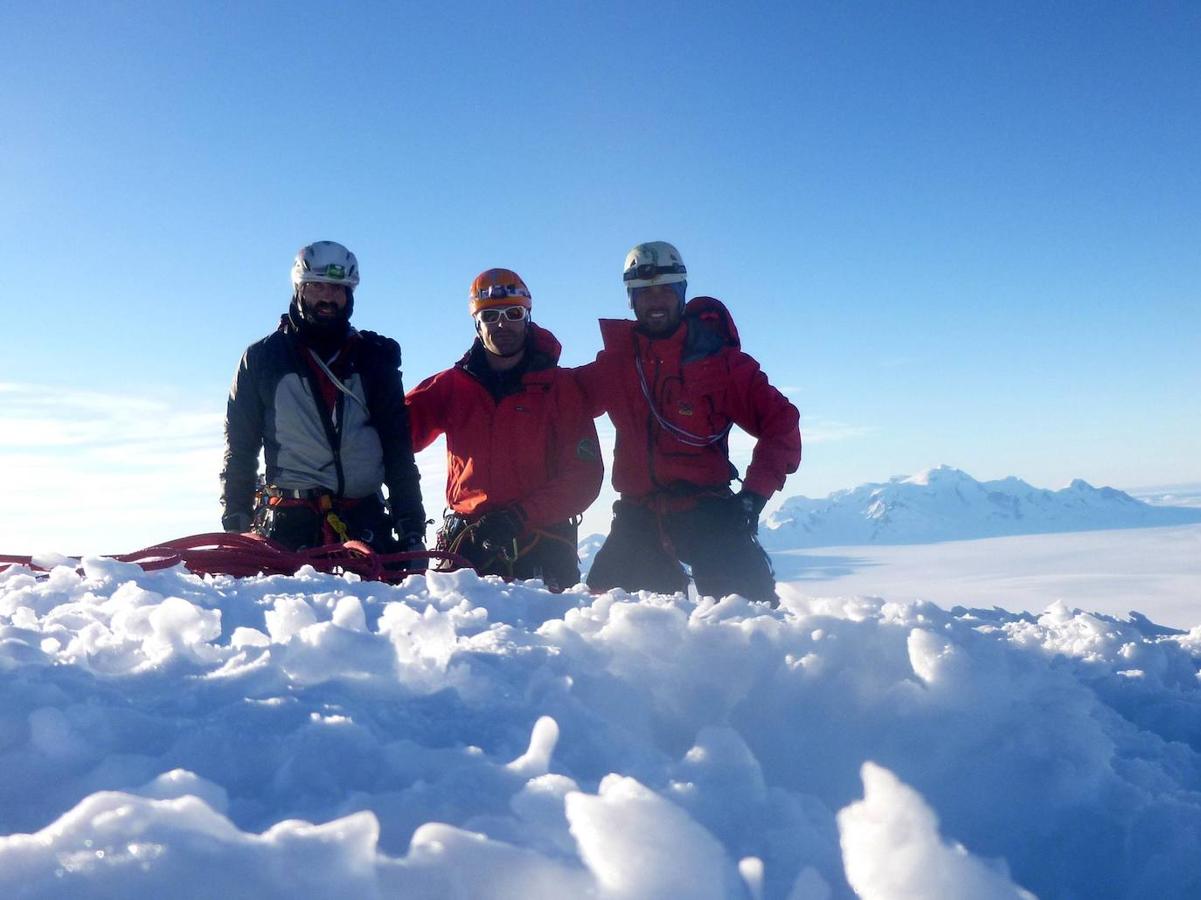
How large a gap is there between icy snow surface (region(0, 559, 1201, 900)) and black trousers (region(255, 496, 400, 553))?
342 cm

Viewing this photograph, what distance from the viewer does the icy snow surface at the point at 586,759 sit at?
1.37 metres

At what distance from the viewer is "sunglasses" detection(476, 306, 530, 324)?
6.35 metres

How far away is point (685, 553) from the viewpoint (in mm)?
6320

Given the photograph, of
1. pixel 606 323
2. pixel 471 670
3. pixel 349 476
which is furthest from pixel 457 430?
pixel 471 670

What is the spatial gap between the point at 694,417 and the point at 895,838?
4.76 meters

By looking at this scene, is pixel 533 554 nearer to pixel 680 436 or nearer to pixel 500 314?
pixel 680 436

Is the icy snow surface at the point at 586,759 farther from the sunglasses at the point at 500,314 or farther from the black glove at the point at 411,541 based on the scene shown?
the sunglasses at the point at 500,314

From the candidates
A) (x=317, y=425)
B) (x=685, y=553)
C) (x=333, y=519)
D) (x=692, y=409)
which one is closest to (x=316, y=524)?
(x=333, y=519)

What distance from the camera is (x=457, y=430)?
21.2 ft

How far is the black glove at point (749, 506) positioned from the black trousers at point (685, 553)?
1.1 inches

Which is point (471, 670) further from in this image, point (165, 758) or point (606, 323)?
point (606, 323)

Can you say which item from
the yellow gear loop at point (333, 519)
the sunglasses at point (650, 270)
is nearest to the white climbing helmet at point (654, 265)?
the sunglasses at point (650, 270)

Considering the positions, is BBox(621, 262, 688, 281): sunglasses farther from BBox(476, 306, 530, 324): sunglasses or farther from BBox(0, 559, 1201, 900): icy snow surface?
BBox(0, 559, 1201, 900): icy snow surface

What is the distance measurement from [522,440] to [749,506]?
1.80 meters
